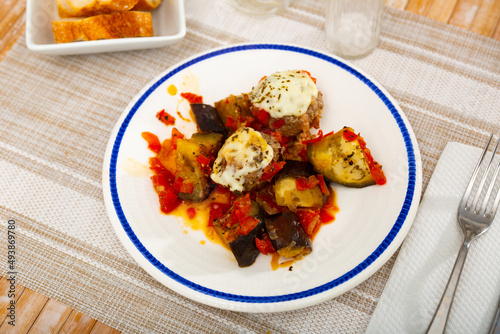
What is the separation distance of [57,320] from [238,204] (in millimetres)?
1052

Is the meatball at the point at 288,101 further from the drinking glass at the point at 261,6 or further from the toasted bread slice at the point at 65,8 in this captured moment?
the toasted bread slice at the point at 65,8

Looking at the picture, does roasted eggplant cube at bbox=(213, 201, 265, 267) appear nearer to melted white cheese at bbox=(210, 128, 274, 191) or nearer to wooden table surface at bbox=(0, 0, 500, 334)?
melted white cheese at bbox=(210, 128, 274, 191)

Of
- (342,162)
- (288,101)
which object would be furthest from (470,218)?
(288,101)

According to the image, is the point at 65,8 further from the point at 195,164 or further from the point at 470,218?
the point at 470,218

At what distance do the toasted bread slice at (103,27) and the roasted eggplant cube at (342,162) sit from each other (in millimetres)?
1435

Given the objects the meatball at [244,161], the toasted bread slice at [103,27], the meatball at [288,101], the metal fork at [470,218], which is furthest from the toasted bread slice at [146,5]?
the metal fork at [470,218]

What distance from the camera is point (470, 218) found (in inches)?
87.0

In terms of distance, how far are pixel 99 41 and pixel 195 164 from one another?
109 cm

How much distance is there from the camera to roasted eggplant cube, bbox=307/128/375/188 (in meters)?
2.24

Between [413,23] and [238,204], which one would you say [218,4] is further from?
[238,204]

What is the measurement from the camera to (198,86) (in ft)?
8.86

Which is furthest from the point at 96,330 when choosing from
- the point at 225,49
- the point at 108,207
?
the point at 225,49

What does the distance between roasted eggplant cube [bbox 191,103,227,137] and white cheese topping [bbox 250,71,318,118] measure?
229 mm

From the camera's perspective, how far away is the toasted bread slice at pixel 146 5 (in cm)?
300
